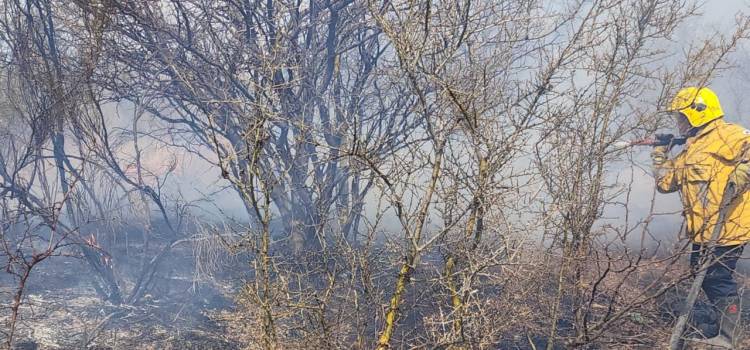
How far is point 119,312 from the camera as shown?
661 cm

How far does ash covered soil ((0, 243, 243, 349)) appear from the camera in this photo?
5.73 meters

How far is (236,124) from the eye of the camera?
6777mm

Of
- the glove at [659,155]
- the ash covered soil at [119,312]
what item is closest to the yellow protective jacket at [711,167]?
the glove at [659,155]

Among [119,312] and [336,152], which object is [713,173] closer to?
[336,152]

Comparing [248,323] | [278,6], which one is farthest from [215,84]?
[248,323]

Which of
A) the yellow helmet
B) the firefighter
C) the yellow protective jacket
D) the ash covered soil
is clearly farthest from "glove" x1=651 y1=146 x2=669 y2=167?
the ash covered soil

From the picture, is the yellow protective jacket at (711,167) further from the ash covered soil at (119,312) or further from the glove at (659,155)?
the ash covered soil at (119,312)

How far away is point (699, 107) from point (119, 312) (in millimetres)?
6620

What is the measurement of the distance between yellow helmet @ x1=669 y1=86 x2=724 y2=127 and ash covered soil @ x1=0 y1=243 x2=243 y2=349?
468cm

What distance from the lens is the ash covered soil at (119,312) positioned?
573 centimetres

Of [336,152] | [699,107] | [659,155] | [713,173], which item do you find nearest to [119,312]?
[336,152]

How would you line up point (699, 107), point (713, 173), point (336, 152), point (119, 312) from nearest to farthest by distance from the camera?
point (713, 173) → point (699, 107) → point (336, 152) → point (119, 312)

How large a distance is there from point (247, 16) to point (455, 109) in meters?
3.61

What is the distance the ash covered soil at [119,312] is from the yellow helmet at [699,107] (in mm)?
4676
